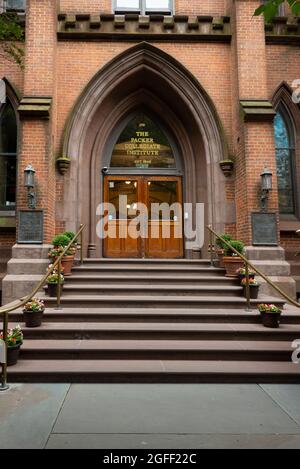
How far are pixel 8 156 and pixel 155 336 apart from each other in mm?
7088

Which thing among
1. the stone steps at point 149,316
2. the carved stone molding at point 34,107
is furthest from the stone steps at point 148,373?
the carved stone molding at point 34,107

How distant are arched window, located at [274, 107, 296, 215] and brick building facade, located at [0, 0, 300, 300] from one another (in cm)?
3

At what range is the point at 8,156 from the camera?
974 cm

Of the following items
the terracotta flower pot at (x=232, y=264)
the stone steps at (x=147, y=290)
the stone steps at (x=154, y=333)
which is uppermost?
the terracotta flower pot at (x=232, y=264)

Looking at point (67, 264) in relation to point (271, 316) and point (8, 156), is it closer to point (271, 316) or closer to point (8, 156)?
point (8, 156)

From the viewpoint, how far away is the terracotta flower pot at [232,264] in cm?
777

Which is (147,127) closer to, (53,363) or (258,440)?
(53,363)

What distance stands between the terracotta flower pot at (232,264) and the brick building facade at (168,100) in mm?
880

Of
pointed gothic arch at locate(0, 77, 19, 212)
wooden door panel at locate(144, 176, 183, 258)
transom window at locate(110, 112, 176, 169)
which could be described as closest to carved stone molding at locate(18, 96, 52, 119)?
pointed gothic arch at locate(0, 77, 19, 212)

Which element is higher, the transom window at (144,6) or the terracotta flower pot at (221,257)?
the transom window at (144,6)

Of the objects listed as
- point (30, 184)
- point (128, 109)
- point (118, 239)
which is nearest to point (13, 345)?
point (30, 184)

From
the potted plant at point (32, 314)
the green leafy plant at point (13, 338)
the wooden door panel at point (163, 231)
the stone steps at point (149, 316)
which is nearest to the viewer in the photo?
the green leafy plant at point (13, 338)

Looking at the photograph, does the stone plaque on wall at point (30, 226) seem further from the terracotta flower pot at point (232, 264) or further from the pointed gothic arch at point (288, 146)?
the pointed gothic arch at point (288, 146)
